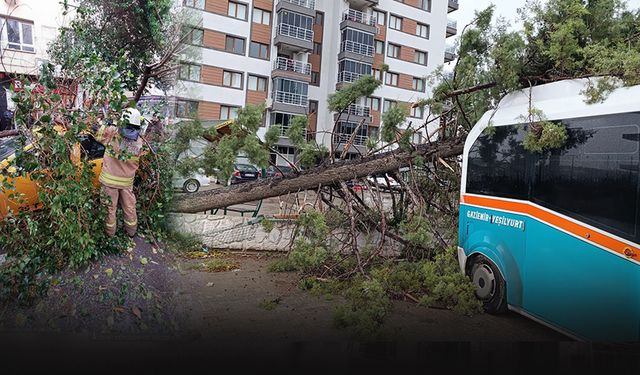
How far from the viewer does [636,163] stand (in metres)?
2.56

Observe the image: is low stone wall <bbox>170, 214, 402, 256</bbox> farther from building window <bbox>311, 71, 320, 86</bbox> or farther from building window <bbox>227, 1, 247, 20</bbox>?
building window <bbox>227, 1, 247, 20</bbox>

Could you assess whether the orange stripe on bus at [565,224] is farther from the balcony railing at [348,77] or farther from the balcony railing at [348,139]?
the balcony railing at [348,77]

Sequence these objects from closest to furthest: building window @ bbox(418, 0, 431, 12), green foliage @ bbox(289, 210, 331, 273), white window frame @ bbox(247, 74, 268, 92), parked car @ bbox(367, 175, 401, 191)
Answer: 1. building window @ bbox(418, 0, 431, 12)
2. white window frame @ bbox(247, 74, 268, 92)
3. green foliage @ bbox(289, 210, 331, 273)
4. parked car @ bbox(367, 175, 401, 191)

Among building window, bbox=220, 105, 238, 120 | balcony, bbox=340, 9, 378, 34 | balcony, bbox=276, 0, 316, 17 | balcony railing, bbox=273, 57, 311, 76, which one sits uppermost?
balcony, bbox=276, 0, 316, 17

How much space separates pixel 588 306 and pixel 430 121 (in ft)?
8.61

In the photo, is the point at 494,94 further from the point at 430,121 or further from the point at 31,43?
the point at 31,43

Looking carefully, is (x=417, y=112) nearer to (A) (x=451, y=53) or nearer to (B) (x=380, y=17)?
(A) (x=451, y=53)

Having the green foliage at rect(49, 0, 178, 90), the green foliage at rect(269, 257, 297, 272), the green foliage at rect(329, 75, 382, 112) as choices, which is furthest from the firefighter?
the green foliage at rect(269, 257, 297, 272)

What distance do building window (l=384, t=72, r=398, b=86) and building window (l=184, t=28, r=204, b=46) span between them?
1.40 m

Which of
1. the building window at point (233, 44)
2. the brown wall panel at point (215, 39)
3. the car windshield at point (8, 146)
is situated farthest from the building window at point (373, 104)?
the car windshield at point (8, 146)

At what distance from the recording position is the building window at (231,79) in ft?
11.9

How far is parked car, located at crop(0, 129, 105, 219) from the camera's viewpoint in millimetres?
2838

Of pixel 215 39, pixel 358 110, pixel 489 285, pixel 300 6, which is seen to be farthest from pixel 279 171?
pixel 489 285

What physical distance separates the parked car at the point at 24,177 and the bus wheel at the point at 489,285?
333 centimetres
